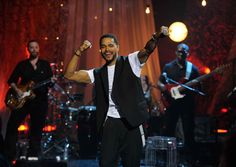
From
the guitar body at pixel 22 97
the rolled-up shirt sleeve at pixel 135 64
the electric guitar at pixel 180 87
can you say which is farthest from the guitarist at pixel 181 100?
the rolled-up shirt sleeve at pixel 135 64

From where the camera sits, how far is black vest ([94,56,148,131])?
4184mm

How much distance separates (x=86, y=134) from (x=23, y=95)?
2.49m

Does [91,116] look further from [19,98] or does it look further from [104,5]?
[104,5]

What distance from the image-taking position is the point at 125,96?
13.8ft

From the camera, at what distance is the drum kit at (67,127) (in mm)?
8621

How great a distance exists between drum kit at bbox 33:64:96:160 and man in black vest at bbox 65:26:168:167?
4156mm

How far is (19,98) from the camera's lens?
673 centimetres

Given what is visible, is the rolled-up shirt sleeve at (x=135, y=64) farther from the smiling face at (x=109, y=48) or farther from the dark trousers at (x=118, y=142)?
the dark trousers at (x=118, y=142)

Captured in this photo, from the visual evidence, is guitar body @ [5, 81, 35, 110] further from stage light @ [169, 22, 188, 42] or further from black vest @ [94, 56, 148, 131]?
stage light @ [169, 22, 188, 42]

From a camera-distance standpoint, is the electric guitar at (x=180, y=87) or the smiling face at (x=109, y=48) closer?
the smiling face at (x=109, y=48)

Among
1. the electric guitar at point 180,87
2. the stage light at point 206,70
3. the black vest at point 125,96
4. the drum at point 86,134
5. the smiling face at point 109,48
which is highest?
the stage light at point 206,70

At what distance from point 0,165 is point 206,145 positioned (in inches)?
224

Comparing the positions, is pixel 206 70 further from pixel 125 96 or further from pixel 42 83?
pixel 125 96

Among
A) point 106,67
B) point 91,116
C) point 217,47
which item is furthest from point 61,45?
point 106,67
